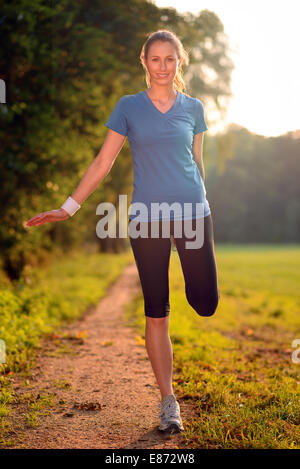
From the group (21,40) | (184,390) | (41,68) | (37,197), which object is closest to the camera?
(184,390)

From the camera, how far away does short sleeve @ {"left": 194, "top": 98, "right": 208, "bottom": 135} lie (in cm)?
342

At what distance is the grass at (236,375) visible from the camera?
327 centimetres

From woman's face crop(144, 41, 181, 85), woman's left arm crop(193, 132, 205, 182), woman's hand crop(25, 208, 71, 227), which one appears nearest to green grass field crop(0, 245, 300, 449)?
woman's hand crop(25, 208, 71, 227)

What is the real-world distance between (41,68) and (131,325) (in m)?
4.66

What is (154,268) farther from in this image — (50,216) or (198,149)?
(198,149)

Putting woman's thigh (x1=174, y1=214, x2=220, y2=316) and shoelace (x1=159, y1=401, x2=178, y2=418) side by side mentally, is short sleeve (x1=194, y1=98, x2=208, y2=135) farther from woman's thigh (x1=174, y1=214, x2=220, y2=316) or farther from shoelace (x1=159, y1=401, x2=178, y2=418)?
shoelace (x1=159, y1=401, x2=178, y2=418)

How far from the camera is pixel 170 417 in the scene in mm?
3334

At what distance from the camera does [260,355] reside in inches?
249

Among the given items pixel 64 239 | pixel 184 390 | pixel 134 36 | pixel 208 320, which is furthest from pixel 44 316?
pixel 64 239

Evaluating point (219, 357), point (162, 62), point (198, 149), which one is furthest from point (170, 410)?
point (219, 357)

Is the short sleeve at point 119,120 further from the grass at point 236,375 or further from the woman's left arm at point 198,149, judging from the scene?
the grass at point 236,375

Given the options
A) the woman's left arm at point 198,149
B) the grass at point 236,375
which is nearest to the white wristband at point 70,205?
the woman's left arm at point 198,149

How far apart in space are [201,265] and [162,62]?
4.50ft

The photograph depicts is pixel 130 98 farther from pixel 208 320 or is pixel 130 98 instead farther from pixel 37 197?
pixel 37 197
